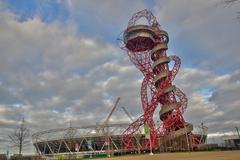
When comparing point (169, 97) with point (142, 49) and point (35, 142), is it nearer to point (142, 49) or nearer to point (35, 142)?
point (142, 49)

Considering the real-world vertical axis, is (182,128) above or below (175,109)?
below

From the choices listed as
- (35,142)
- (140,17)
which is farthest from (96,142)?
(140,17)

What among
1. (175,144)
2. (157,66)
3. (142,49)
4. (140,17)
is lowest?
(175,144)

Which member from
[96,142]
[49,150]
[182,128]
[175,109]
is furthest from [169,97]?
[49,150]

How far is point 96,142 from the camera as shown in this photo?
13738 centimetres

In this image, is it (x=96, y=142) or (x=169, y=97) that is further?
(x=96, y=142)

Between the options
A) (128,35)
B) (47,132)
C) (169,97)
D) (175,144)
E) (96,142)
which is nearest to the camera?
(175,144)

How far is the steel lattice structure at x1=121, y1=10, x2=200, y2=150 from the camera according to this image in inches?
3514

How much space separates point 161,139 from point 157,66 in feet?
73.3

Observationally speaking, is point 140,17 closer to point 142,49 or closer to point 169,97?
point 142,49

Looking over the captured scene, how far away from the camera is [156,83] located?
93062 millimetres

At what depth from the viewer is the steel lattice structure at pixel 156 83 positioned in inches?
3514

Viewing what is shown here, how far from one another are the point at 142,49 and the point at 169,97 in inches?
737

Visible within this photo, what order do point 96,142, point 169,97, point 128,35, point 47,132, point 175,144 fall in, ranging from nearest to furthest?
point 175,144
point 169,97
point 128,35
point 96,142
point 47,132
